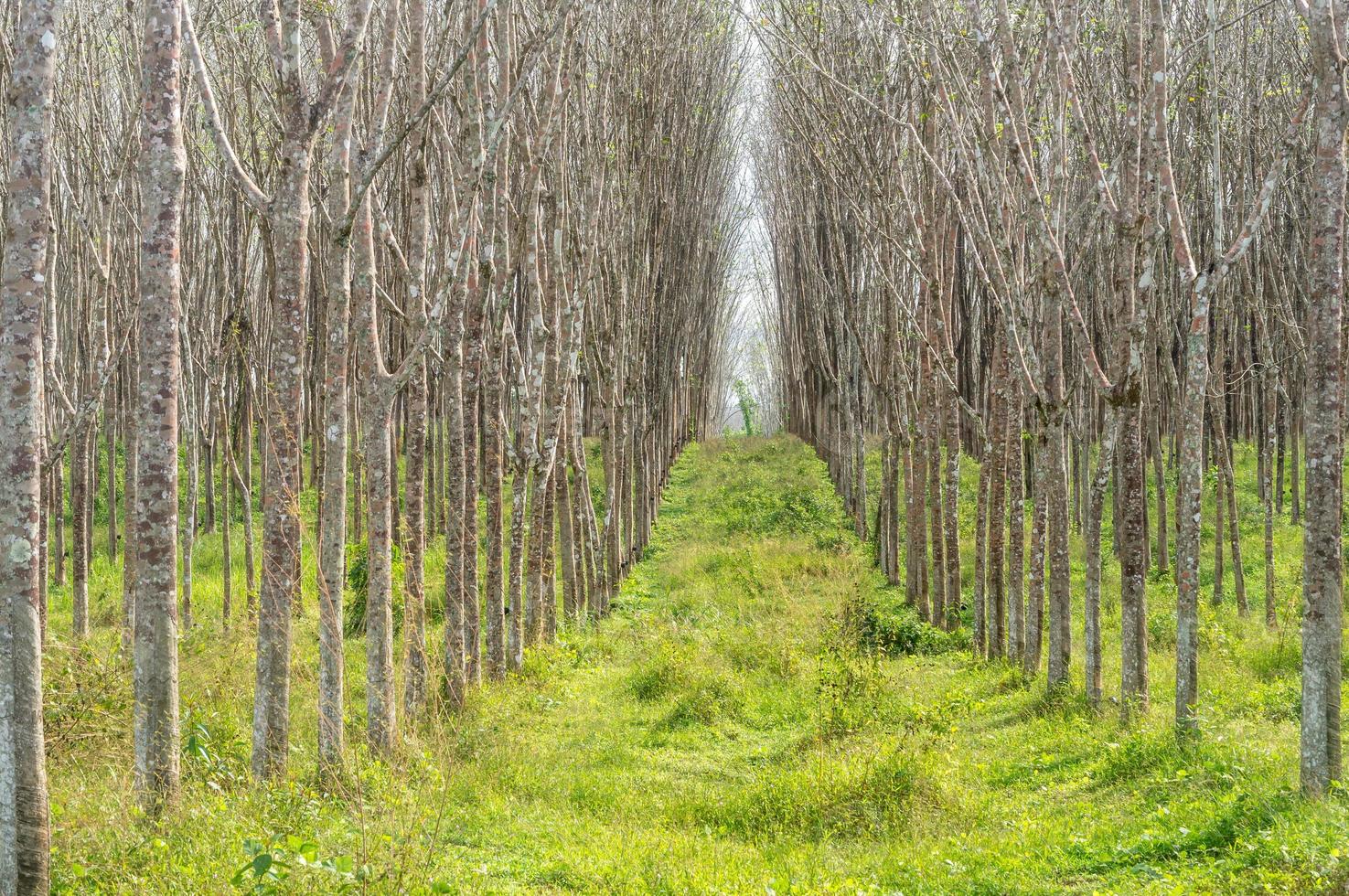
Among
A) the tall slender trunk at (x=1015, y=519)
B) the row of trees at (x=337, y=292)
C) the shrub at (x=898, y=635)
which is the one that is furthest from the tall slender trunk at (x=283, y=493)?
the shrub at (x=898, y=635)

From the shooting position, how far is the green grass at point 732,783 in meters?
4.63

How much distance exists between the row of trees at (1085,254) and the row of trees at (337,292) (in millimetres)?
2845

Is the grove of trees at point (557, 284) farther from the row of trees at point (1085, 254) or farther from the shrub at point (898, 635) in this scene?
the shrub at point (898, 635)

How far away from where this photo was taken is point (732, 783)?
708cm

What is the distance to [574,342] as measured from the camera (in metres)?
11.5

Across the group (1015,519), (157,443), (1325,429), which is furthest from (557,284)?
(1325,429)

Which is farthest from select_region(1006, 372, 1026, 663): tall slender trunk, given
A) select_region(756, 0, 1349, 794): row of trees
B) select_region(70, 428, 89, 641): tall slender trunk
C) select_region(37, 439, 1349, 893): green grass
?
select_region(70, 428, 89, 641): tall slender trunk

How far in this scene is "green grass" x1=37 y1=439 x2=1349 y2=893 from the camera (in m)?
4.63

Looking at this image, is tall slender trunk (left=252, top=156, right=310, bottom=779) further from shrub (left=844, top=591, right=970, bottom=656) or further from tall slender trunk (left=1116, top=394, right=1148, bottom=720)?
shrub (left=844, top=591, right=970, bottom=656)

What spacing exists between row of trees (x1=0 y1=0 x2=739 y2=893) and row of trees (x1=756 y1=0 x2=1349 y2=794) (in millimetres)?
2845

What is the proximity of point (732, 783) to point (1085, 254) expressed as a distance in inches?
275

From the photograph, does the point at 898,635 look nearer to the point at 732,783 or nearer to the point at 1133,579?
the point at 1133,579

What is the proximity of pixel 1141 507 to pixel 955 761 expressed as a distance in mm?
2469

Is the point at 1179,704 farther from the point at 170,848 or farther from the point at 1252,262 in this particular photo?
the point at 1252,262
